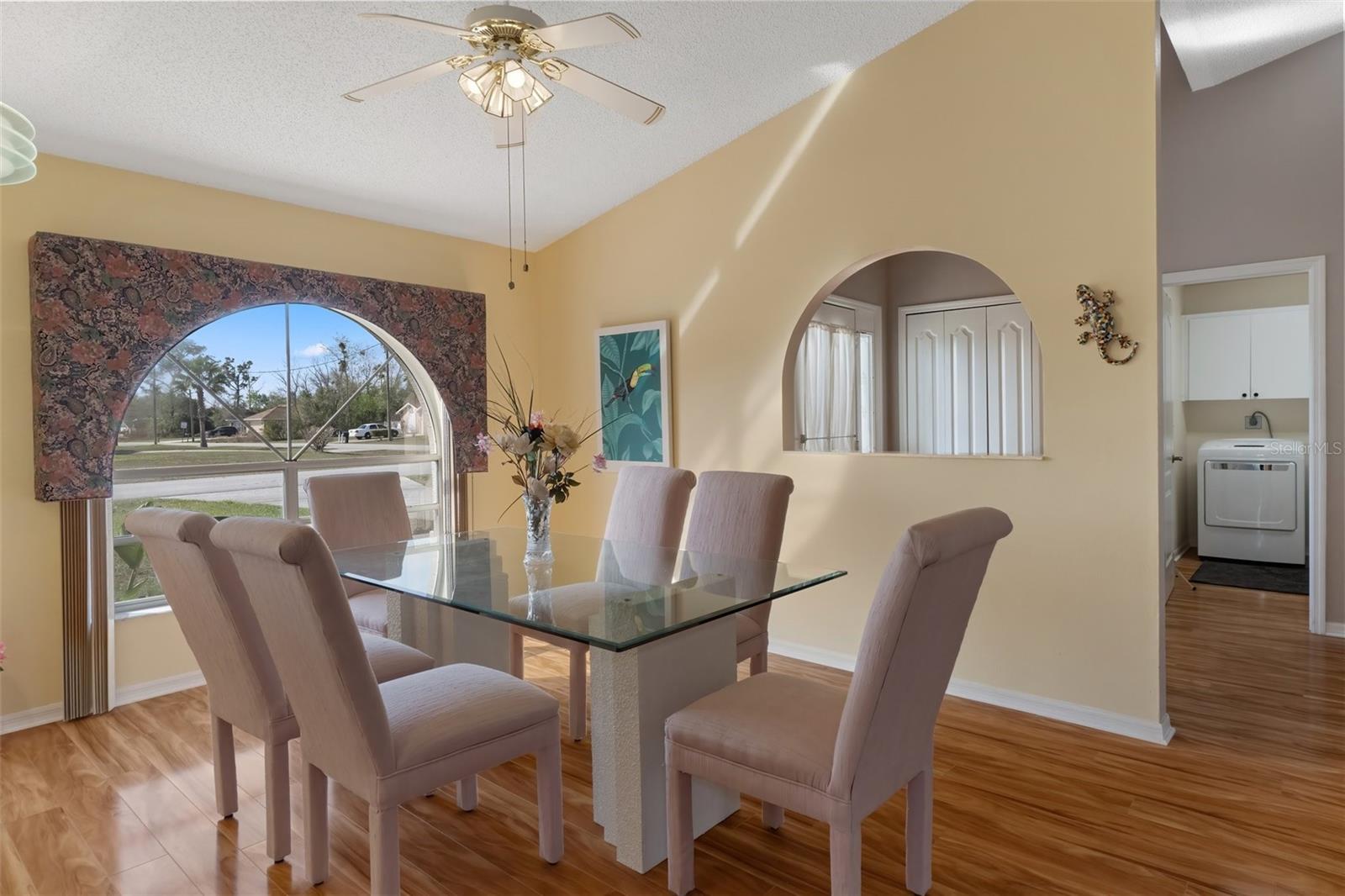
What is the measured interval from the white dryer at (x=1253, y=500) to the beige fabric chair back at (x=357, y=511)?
6040mm

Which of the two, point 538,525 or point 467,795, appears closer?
point 467,795

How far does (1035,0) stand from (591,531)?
11.9 ft

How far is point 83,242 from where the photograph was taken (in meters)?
3.32

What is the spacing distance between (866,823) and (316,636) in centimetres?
174

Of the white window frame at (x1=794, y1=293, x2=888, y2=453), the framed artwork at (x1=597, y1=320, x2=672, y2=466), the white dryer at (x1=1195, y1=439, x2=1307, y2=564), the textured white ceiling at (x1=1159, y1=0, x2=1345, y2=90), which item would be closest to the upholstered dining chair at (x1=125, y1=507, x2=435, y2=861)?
the framed artwork at (x1=597, y1=320, x2=672, y2=466)

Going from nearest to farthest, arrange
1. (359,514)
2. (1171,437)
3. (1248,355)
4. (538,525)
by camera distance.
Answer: (538,525)
(359,514)
(1171,437)
(1248,355)

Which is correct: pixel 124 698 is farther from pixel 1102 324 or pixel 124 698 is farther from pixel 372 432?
pixel 1102 324

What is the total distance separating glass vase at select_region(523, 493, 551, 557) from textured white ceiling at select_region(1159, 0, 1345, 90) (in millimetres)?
3611

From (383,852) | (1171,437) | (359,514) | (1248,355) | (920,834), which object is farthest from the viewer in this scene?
(1248,355)

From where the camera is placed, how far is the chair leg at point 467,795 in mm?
2551

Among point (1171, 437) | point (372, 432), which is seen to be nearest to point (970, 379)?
point (1171, 437)

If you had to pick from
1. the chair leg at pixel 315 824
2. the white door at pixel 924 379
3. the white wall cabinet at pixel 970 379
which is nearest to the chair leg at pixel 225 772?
the chair leg at pixel 315 824

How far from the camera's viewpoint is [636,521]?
11.4ft

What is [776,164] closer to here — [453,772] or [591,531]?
[591,531]
